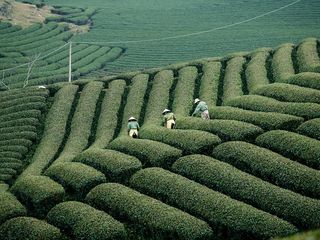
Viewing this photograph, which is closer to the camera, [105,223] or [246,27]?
[105,223]

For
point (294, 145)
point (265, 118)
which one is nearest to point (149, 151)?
point (265, 118)

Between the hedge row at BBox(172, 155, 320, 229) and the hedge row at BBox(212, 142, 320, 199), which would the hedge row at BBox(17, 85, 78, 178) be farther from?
the hedge row at BBox(212, 142, 320, 199)

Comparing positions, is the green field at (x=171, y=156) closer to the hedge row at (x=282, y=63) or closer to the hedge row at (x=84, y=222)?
the hedge row at (x=84, y=222)

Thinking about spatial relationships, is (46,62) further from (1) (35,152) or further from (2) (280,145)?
(2) (280,145)

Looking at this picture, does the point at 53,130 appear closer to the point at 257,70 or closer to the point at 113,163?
the point at 113,163

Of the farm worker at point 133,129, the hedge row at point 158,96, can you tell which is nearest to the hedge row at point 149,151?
the farm worker at point 133,129

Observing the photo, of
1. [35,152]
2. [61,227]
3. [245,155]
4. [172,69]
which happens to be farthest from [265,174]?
[172,69]
